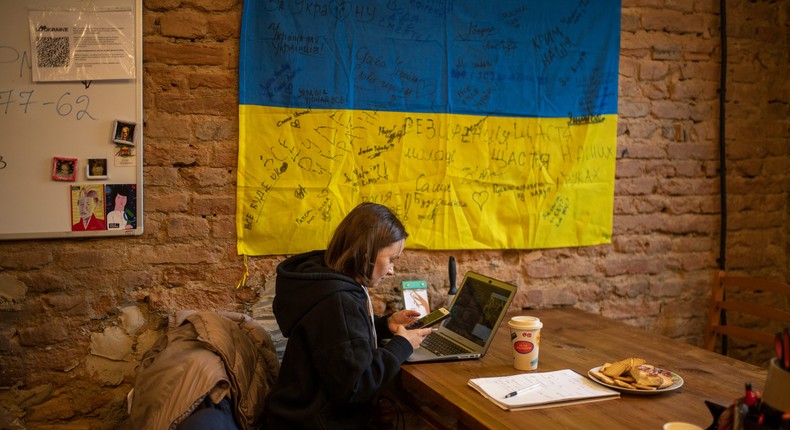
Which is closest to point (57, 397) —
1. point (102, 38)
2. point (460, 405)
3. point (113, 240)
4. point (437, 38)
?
point (113, 240)

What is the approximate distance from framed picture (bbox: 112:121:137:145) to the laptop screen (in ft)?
4.15

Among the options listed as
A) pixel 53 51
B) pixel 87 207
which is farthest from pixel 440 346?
pixel 53 51

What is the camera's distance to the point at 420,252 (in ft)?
8.79

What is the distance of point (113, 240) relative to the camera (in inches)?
90.7

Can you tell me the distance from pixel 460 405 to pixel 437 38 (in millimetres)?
1524

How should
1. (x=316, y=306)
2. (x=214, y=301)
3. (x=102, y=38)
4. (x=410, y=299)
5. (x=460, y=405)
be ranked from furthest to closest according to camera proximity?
(x=410, y=299) → (x=214, y=301) → (x=102, y=38) → (x=316, y=306) → (x=460, y=405)

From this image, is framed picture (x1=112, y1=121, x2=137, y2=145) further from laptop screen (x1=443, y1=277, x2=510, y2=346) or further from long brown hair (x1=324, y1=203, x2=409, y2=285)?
laptop screen (x1=443, y1=277, x2=510, y2=346)

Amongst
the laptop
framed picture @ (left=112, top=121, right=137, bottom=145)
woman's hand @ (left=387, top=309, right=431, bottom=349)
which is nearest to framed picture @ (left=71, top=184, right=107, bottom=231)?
framed picture @ (left=112, top=121, right=137, bottom=145)

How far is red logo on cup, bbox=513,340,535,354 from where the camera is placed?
1.90m

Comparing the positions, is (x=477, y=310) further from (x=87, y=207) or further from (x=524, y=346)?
(x=87, y=207)

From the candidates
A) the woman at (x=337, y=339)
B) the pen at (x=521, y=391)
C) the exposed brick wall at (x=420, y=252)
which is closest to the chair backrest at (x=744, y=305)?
the exposed brick wall at (x=420, y=252)

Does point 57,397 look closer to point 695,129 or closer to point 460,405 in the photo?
point 460,405

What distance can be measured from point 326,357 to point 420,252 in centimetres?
94

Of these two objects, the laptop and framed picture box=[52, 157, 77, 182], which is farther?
framed picture box=[52, 157, 77, 182]
